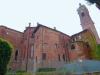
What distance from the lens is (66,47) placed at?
4350 cm

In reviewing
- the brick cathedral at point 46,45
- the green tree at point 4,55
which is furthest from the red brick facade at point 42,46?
the green tree at point 4,55

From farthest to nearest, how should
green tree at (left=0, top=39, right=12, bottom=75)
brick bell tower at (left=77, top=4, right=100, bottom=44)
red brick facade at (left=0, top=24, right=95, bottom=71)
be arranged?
brick bell tower at (left=77, top=4, right=100, bottom=44) → red brick facade at (left=0, top=24, right=95, bottom=71) → green tree at (left=0, top=39, right=12, bottom=75)

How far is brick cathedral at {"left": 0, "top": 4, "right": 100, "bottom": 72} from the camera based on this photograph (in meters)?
39.7

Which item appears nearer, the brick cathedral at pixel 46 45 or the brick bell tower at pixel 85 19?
the brick cathedral at pixel 46 45

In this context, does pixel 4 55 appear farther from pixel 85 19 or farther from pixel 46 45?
pixel 85 19

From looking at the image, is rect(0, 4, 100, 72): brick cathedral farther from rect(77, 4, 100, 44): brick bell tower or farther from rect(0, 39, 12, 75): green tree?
rect(0, 39, 12, 75): green tree

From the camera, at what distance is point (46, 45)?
40250 millimetres

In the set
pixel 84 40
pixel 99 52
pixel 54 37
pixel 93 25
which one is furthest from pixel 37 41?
pixel 93 25

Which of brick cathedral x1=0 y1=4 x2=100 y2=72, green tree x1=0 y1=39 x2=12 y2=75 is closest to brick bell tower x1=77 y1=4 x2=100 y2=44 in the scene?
brick cathedral x1=0 y1=4 x2=100 y2=72

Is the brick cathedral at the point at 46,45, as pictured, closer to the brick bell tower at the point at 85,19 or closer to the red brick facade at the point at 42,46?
the red brick facade at the point at 42,46

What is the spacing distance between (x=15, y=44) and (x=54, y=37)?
30.9 ft

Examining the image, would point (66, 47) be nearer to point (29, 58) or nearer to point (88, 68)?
point (29, 58)

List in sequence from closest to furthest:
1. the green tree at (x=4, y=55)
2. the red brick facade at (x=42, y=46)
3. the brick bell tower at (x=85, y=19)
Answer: the green tree at (x=4, y=55)
the red brick facade at (x=42, y=46)
the brick bell tower at (x=85, y=19)

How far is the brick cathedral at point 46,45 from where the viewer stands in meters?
39.7
